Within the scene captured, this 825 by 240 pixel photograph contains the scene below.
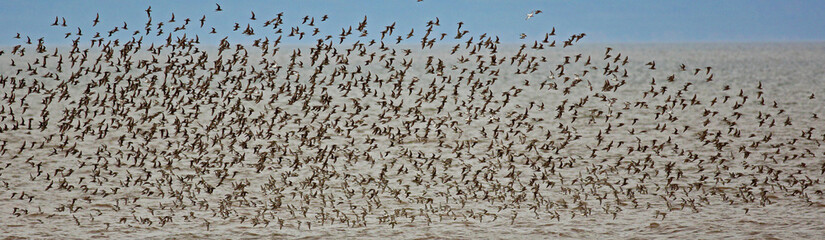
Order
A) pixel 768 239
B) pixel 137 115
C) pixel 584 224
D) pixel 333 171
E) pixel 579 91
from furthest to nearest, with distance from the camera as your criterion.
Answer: pixel 579 91 < pixel 137 115 < pixel 333 171 < pixel 584 224 < pixel 768 239

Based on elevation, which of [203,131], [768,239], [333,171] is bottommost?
[768,239]

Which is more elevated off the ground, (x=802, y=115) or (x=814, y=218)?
(x=802, y=115)

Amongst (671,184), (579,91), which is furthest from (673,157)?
(579,91)

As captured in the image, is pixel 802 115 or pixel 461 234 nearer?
pixel 461 234

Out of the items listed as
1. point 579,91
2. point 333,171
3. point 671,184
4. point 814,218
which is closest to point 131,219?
point 333,171

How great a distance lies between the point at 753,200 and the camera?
17.0 metres

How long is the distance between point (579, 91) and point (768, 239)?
2922 centimetres

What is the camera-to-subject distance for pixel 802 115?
3105 centimetres

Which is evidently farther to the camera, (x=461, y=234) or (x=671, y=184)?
(x=671, y=184)

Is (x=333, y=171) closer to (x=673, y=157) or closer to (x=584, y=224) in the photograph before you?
(x=584, y=224)

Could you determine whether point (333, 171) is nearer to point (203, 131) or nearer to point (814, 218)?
point (203, 131)

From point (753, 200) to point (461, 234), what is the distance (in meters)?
5.99

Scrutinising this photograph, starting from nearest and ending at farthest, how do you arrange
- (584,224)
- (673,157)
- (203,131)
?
(584,224)
(673,157)
(203,131)

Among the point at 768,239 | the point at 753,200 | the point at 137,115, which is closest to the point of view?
the point at 768,239
